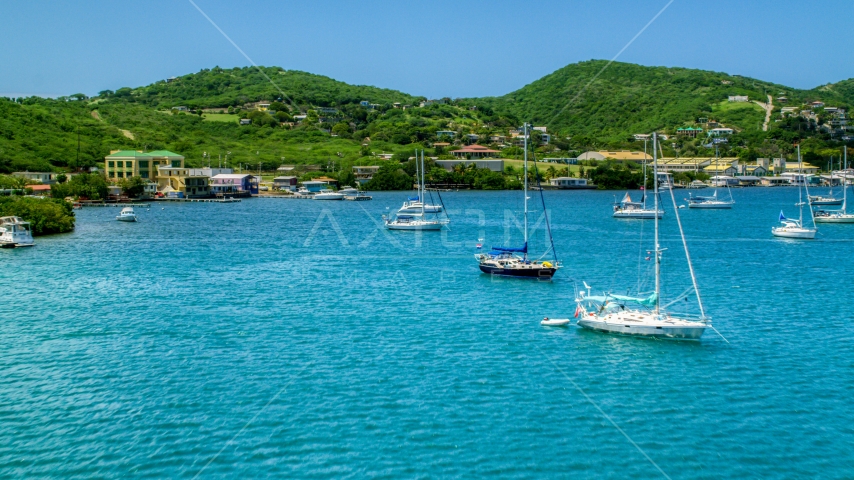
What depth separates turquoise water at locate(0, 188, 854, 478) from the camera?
16.2 metres

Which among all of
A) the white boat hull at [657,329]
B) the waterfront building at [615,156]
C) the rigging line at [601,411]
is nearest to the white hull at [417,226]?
the white boat hull at [657,329]

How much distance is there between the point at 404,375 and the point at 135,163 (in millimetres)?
93786

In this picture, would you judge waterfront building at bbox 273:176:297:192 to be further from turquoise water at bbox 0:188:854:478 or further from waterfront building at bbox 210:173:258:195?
turquoise water at bbox 0:188:854:478

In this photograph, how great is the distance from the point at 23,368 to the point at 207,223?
1959 inches

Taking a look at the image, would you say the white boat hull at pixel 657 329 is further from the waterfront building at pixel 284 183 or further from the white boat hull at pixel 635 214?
the waterfront building at pixel 284 183

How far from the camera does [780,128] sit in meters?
181

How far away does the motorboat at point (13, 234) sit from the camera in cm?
4750

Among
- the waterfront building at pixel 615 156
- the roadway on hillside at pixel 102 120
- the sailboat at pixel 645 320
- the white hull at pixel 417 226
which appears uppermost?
the roadway on hillside at pixel 102 120

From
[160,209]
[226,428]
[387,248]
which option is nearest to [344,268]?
[387,248]

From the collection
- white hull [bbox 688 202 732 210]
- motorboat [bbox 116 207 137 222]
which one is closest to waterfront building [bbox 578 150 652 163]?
white hull [bbox 688 202 732 210]

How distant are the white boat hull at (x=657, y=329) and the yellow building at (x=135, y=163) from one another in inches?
3537

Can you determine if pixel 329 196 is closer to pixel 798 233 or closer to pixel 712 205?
pixel 712 205

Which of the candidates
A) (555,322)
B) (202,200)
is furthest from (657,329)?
(202,200)

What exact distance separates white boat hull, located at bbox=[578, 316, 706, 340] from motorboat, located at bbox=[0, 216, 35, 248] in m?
38.2
